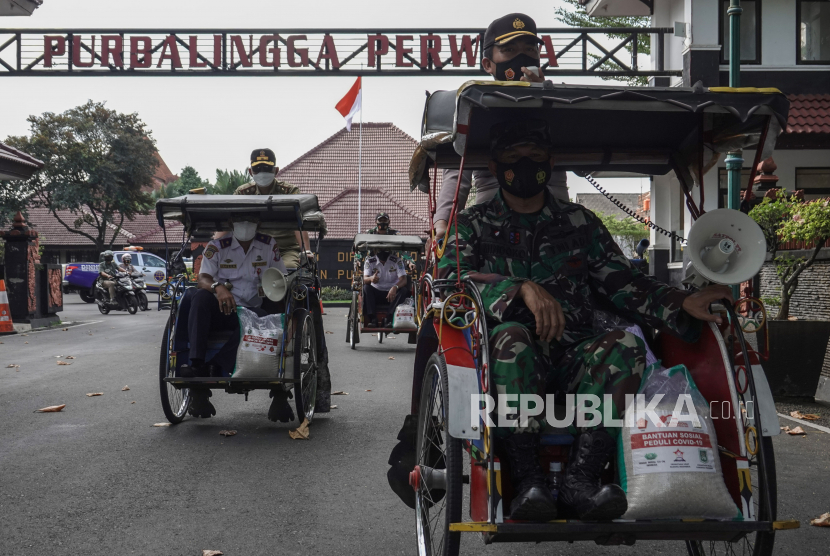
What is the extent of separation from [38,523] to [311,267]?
11.8 feet

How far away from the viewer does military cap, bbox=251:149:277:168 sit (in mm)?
8016

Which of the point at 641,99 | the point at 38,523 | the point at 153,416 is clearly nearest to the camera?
the point at 641,99

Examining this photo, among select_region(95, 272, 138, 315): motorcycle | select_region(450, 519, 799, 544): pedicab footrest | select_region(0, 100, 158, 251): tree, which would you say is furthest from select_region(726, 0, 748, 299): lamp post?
select_region(0, 100, 158, 251): tree

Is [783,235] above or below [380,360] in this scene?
above

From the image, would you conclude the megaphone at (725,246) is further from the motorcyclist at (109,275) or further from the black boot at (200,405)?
the motorcyclist at (109,275)

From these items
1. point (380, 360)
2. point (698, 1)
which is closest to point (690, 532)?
point (380, 360)

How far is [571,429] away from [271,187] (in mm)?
5602

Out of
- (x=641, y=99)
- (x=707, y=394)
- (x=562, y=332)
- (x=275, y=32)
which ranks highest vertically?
(x=275, y=32)

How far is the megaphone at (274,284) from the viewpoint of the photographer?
260 inches

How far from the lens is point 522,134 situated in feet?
12.1

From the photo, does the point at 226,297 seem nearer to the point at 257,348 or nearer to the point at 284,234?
the point at 257,348

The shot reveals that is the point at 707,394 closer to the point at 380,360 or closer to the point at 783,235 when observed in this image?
the point at 783,235

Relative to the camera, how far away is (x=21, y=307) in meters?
17.6

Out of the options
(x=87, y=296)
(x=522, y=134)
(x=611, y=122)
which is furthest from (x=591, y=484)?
(x=87, y=296)
